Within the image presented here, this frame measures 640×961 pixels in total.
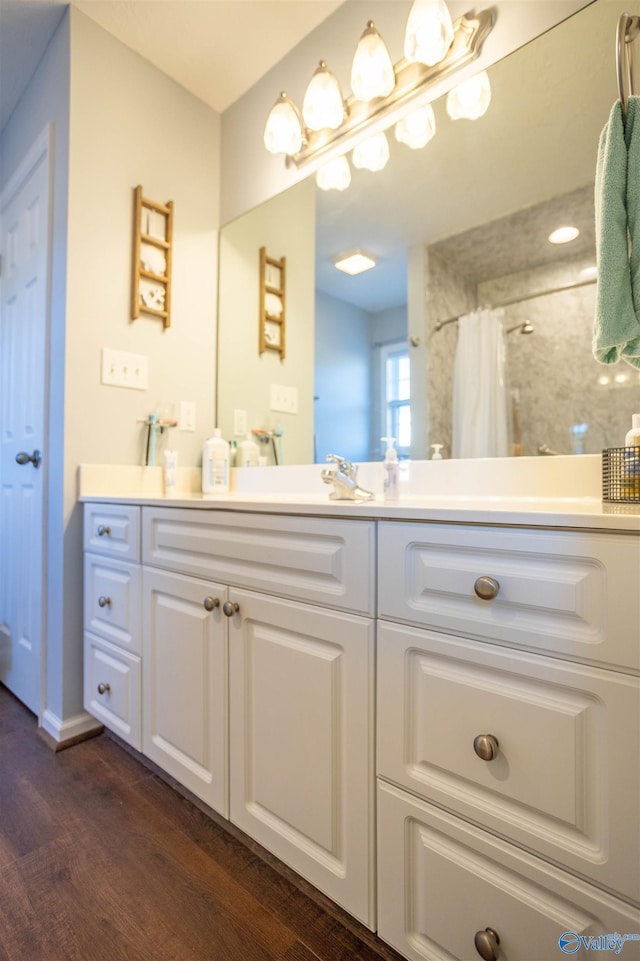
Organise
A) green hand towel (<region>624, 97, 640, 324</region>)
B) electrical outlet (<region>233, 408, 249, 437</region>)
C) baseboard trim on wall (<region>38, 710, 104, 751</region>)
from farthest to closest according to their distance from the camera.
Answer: electrical outlet (<region>233, 408, 249, 437</region>), baseboard trim on wall (<region>38, 710, 104, 751</region>), green hand towel (<region>624, 97, 640, 324</region>)

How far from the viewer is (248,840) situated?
110cm

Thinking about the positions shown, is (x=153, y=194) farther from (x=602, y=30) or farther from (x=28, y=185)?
(x=602, y=30)

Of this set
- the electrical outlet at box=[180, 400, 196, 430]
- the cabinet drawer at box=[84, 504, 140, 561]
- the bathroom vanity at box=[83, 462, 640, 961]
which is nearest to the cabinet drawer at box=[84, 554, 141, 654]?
the cabinet drawer at box=[84, 504, 140, 561]

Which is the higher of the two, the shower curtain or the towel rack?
the towel rack

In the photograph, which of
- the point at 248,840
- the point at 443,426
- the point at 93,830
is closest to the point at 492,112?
the point at 443,426

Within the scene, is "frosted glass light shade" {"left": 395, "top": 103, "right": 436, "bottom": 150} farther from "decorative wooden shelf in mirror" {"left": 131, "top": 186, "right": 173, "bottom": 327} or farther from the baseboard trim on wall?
the baseboard trim on wall

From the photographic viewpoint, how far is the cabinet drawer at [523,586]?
553mm

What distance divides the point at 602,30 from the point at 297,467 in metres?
1.32

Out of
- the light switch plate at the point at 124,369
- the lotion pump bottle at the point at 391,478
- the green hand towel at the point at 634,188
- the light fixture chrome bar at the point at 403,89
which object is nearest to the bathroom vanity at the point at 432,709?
the lotion pump bottle at the point at 391,478

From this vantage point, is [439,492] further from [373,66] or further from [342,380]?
[373,66]

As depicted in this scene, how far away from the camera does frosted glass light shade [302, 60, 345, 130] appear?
4.68 feet

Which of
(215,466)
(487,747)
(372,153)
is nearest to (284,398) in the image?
(215,466)

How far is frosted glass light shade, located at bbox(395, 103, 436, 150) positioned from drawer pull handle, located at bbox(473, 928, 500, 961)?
1.73 meters

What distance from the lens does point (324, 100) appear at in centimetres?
143
